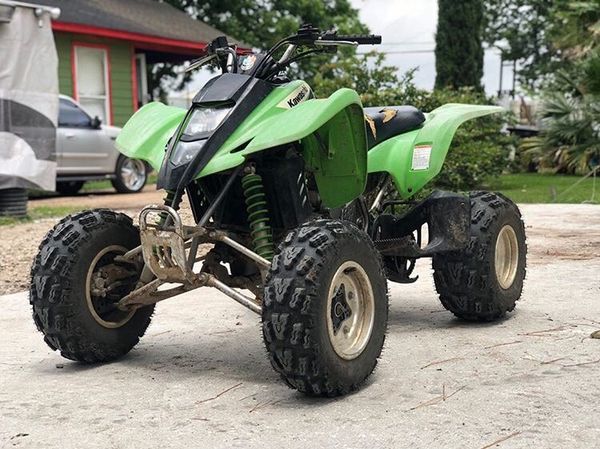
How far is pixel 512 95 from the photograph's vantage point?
38406mm

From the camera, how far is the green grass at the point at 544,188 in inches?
566

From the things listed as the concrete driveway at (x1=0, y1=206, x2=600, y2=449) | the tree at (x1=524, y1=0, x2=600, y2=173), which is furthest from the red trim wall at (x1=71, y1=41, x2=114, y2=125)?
the concrete driveway at (x1=0, y1=206, x2=600, y2=449)

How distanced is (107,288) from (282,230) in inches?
36.5

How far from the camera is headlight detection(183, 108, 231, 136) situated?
14.2 feet

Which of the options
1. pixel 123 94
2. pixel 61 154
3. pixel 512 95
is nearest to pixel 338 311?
pixel 61 154

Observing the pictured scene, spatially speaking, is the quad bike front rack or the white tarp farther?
the white tarp

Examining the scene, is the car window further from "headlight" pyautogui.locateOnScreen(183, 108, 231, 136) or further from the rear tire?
"headlight" pyautogui.locateOnScreen(183, 108, 231, 136)

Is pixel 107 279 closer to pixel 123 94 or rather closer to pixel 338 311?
pixel 338 311

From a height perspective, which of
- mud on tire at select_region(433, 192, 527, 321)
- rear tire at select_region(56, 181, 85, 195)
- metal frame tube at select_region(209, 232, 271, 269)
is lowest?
rear tire at select_region(56, 181, 85, 195)

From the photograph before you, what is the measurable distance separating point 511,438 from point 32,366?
8.43 ft

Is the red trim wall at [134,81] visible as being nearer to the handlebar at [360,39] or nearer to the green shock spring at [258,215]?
the handlebar at [360,39]

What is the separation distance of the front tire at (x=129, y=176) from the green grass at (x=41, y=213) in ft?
9.52

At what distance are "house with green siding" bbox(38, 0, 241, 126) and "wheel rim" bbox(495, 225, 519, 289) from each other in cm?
1476

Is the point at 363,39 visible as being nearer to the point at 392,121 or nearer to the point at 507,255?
the point at 392,121
